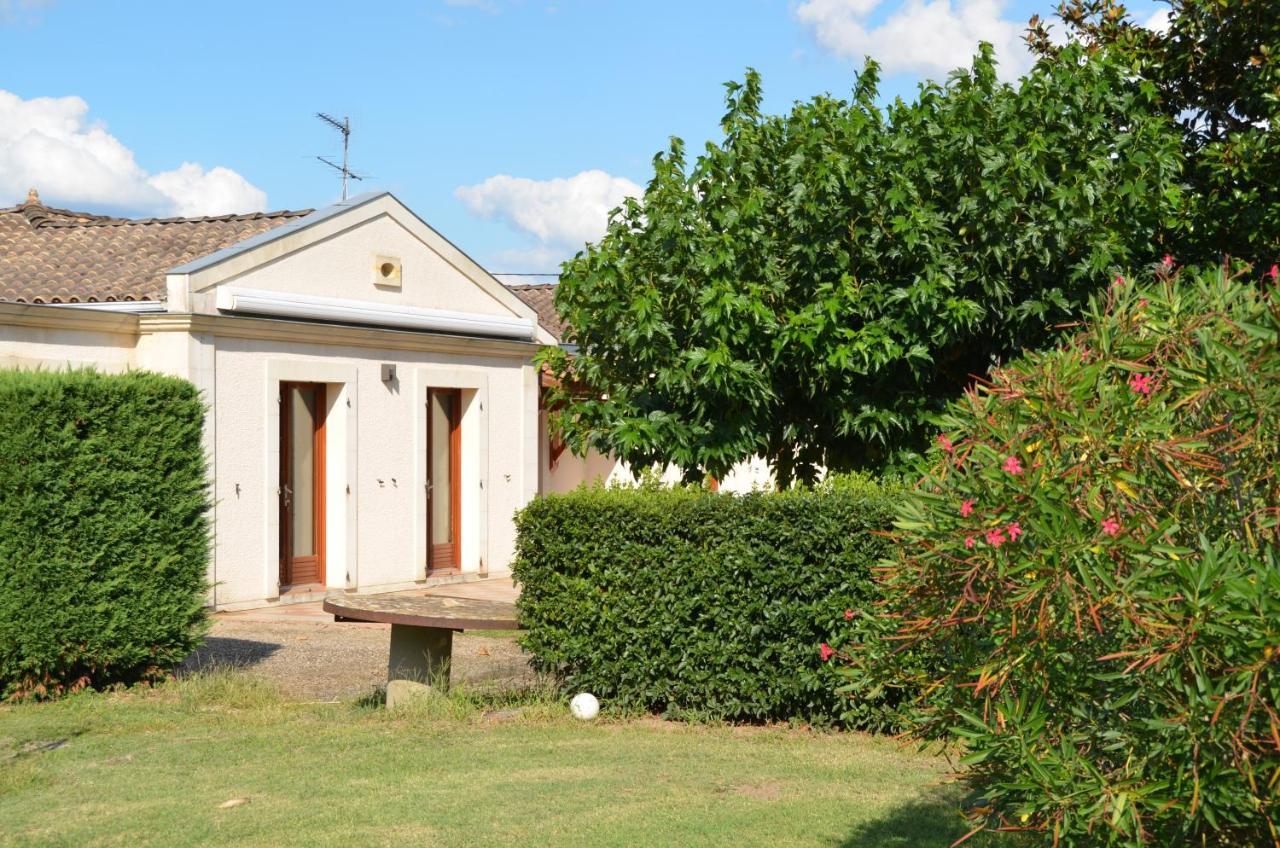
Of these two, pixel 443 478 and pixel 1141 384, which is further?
pixel 443 478

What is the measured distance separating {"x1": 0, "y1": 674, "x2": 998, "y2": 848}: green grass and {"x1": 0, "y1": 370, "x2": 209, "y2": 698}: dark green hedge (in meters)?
0.47

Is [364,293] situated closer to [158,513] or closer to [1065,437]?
[158,513]

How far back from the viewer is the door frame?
54.2 feet

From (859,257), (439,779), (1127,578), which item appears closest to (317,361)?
(859,257)

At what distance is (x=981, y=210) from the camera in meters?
10.1

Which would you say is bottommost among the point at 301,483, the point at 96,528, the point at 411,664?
the point at 411,664

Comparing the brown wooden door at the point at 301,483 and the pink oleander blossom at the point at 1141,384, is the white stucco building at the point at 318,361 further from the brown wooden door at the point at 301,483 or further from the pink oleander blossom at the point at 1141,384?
the pink oleander blossom at the point at 1141,384

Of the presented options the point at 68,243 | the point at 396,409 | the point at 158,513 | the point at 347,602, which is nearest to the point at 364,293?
the point at 396,409

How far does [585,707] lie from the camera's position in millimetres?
9359

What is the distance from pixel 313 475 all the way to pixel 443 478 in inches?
95.3

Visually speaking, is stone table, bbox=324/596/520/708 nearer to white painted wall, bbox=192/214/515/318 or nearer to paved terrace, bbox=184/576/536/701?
paved terrace, bbox=184/576/536/701

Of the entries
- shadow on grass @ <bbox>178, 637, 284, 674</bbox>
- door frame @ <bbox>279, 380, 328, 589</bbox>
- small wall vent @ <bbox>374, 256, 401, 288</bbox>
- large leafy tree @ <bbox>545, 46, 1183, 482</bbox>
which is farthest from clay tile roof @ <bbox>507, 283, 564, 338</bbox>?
large leafy tree @ <bbox>545, 46, 1183, 482</bbox>

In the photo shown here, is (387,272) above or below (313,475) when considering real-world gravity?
above

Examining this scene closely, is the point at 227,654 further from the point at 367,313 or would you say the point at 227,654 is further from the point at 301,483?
the point at 367,313
